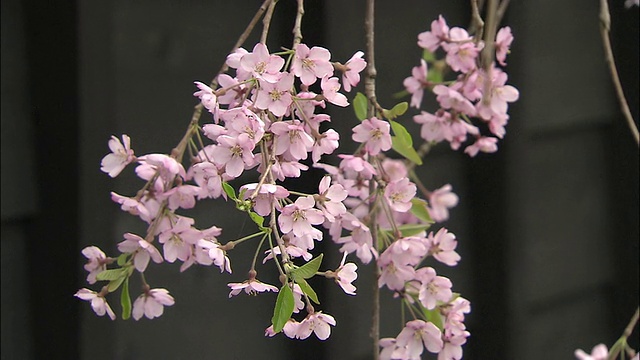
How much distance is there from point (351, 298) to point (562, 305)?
2.19ft

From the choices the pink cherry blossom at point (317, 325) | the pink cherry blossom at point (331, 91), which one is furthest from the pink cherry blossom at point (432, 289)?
the pink cherry blossom at point (331, 91)

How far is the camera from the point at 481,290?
1.95 meters

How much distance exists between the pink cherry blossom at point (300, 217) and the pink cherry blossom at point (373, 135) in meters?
0.12

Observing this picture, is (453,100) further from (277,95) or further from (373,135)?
(277,95)

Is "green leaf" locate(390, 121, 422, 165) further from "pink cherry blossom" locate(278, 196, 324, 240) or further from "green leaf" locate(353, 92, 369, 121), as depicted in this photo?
"pink cherry blossom" locate(278, 196, 324, 240)

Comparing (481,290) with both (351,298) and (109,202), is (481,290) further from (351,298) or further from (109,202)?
(109,202)

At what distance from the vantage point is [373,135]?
87cm

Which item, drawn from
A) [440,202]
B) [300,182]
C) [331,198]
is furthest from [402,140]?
[300,182]

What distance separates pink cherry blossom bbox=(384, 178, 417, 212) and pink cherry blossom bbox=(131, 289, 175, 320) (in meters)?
0.23

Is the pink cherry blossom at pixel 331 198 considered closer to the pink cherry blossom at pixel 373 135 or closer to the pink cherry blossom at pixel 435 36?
the pink cherry blossom at pixel 373 135

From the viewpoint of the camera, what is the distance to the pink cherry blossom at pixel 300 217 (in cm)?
75

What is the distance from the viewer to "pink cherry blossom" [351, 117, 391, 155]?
85cm

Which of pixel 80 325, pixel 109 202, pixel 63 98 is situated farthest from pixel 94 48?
pixel 80 325

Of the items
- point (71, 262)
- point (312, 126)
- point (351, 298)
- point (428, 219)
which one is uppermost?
point (312, 126)
